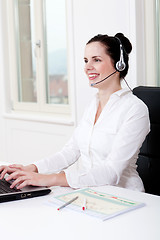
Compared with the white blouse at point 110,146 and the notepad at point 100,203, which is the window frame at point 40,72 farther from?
the notepad at point 100,203

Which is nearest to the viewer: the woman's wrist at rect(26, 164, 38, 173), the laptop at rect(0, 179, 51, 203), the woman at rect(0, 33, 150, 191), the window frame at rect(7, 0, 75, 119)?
the laptop at rect(0, 179, 51, 203)

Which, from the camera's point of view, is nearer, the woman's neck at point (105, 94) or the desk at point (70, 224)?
the desk at point (70, 224)

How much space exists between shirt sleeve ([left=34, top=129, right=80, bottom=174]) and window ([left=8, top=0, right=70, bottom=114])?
55.6 inches

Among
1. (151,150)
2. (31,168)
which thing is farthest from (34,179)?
(151,150)

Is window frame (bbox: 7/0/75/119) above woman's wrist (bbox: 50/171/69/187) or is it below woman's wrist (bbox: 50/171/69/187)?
above

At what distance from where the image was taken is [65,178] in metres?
1.47

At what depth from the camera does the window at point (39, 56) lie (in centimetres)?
334

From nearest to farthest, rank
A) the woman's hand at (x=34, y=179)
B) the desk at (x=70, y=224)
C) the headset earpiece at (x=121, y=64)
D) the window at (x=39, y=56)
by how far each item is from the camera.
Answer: the desk at (x=70, y=224), the woman's hand at (x=34, y=179), the headset earpiece at (x=121, y=64), the window at (x=39, y=56)

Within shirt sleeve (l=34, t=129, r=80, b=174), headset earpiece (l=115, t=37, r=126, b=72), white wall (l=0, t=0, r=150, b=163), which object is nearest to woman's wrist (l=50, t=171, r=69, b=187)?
shirt sleeve (l=34, t=129, r=80, b=174)

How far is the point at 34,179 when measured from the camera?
1403 mm

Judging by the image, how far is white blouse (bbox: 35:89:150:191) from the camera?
1.55 m

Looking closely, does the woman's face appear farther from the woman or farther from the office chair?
the office chair

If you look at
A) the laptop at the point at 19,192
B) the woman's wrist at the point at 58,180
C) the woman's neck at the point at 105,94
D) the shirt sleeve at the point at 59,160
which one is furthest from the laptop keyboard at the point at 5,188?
the woman's neck at the point at 105,94

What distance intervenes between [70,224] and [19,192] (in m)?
0.30
